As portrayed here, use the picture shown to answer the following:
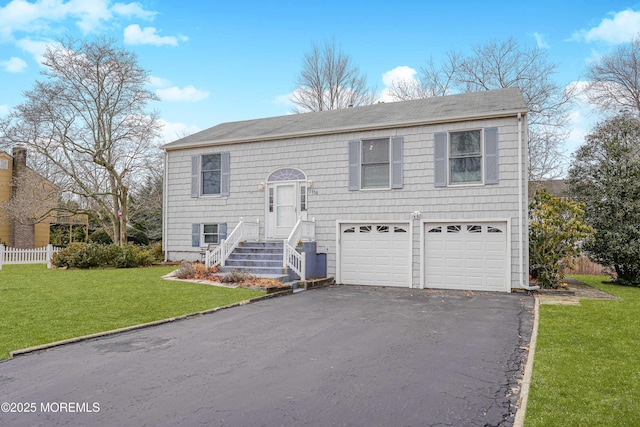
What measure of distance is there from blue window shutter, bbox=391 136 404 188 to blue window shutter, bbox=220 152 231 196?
18.6 feet

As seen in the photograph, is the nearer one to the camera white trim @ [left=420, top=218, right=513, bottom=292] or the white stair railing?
white trim @ [left=420, top=218, right=513, bottom=292]

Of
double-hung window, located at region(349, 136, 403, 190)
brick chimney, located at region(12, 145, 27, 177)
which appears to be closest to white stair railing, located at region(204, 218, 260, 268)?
double-hung window, located at region(349, 136, 403, 190)

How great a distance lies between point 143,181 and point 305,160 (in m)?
11.3

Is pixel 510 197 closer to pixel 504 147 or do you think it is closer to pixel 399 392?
pixel 504 147

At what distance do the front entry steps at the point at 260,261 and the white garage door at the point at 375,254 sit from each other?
193 centimetres

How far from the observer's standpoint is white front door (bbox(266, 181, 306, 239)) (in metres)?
13.6

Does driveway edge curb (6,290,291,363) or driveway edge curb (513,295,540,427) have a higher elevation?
driveway edge curb (513,295,540,427)

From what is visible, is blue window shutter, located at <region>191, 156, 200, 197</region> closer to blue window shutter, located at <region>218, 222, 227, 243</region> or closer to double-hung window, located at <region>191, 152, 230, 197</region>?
double-hung window, located at <region>191, 152, 230, 197</region>

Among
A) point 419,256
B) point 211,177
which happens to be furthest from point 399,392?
point 211,177

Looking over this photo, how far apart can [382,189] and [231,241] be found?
4.84 meters

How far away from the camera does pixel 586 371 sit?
4.37 meters

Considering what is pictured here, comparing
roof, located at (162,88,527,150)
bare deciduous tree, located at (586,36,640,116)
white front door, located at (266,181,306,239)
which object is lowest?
white front door, located at (266,181,306,239)

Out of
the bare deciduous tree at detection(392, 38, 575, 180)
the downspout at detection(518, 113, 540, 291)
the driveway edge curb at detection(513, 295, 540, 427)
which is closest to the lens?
the driveway edge curb at detection(513, 295, 540, 427)

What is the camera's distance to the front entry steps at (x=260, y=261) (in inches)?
454
